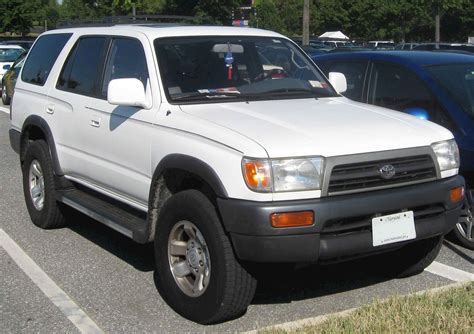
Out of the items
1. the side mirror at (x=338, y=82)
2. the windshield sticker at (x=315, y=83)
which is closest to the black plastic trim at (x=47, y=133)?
the windshield sticker at (x=315, y=83)

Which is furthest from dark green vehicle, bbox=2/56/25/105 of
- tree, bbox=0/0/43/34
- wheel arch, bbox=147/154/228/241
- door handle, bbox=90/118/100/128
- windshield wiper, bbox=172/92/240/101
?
tree, bbox=0/0/43/34

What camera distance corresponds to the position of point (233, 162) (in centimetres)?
394

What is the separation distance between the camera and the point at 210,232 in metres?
4.02

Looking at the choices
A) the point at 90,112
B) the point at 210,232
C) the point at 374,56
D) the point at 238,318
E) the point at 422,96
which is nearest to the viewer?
the point at 210,232

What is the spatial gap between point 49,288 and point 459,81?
3919 mm

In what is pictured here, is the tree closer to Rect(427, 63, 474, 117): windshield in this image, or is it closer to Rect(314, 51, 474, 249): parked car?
Rect(314, 51, 474, 249): parked car

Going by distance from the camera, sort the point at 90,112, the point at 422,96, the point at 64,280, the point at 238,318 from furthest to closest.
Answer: the point at 422,96, the point at 90,112, the point at 64,280, the point at 238,318

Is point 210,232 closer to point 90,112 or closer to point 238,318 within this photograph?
point 238,318

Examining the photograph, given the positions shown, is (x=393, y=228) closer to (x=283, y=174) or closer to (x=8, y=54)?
(x=283, y=174)

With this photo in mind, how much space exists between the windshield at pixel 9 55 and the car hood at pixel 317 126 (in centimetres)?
1889

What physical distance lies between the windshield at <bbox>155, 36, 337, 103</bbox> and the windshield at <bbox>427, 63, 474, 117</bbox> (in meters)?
1.14

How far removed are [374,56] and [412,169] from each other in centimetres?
271

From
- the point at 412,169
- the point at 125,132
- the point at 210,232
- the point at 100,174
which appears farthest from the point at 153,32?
the point at 412,169

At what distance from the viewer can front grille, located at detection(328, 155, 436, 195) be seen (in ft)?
13.0
